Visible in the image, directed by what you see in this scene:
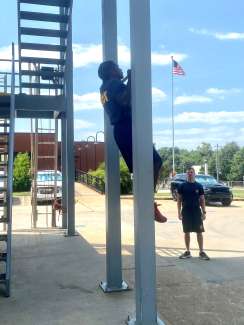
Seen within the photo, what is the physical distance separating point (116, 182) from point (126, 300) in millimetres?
1503

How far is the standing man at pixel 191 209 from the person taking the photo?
7.99 m

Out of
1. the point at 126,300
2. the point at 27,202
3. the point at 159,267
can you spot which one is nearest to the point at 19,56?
the point at 159,267

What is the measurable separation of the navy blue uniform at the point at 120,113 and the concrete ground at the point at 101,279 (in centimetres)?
171

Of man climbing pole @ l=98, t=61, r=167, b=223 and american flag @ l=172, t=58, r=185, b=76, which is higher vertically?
american flag @ l=172, t=58, r=185, b=76

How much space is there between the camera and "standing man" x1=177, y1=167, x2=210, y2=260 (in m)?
7.99

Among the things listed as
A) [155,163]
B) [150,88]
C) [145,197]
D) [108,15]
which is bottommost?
[145,197]

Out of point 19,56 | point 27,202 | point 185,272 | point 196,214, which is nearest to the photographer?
point 185,272

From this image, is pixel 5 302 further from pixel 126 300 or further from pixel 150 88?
pixel 150 88

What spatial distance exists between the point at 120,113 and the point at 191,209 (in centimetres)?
402

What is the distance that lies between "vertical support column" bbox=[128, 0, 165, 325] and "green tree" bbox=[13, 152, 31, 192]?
27.1 metres

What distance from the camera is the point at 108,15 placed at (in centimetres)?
546

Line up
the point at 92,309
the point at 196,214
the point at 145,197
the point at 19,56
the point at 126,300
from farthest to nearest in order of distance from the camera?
the point at 19,56
the point at 196,214
the point at 126,300
the point at 92,309
the point at 145,197

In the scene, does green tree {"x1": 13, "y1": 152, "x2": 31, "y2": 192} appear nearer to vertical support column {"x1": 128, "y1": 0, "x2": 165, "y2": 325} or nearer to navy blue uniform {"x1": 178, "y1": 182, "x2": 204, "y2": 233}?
navy blue uniform {"x1": 178, "y1": 182, "x2": 204, "y2": 233}

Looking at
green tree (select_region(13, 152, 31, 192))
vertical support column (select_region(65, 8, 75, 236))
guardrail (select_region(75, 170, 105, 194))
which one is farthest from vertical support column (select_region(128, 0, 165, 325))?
green tree (select_region(13, 152, 31, 192))
